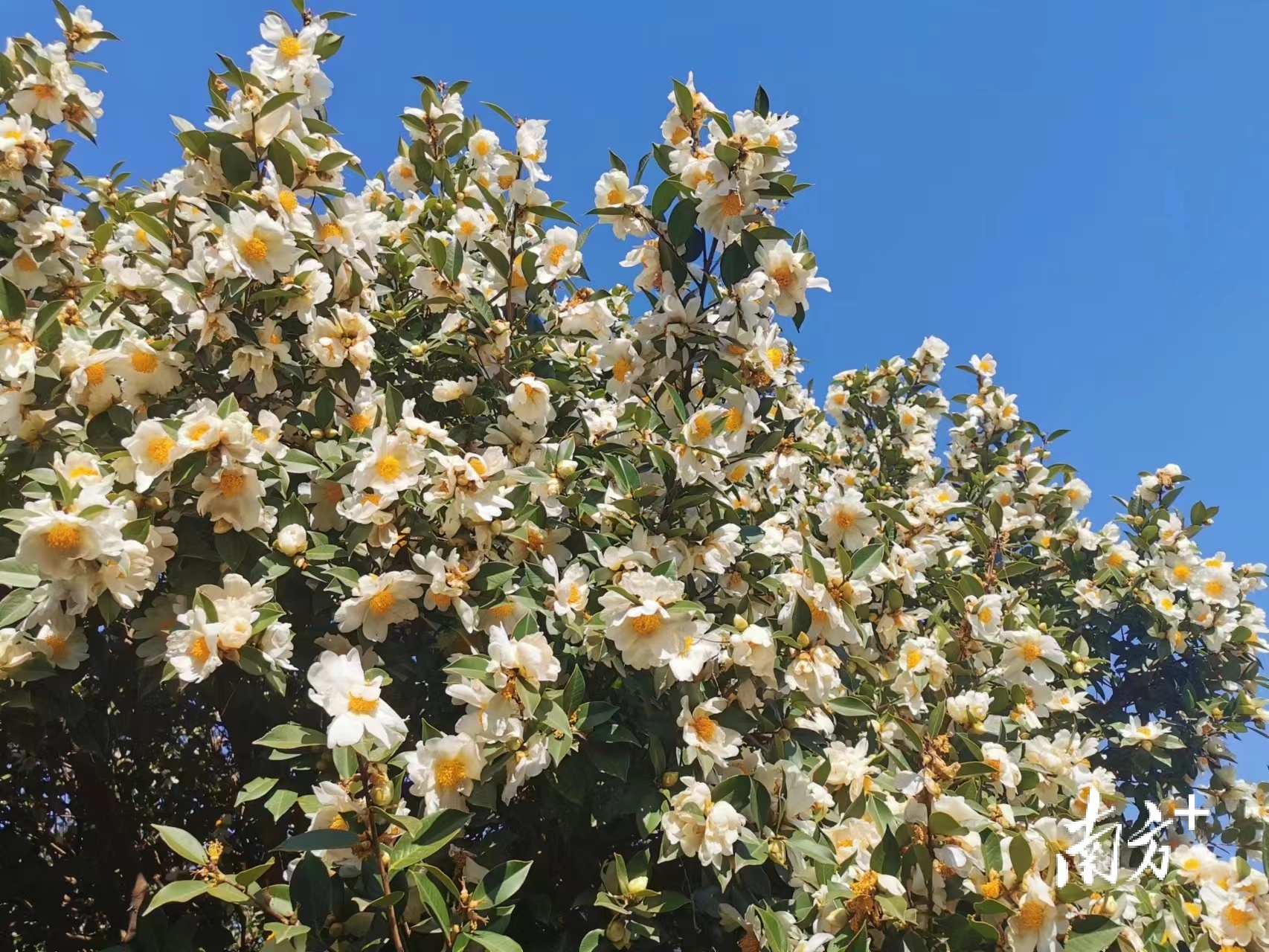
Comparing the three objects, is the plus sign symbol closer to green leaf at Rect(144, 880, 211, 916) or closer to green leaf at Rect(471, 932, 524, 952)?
green leaf at Rect(471, 932, 524, 952)

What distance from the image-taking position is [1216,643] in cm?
408

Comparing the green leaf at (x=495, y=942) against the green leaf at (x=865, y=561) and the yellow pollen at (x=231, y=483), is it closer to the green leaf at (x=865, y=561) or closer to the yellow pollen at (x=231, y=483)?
the yellow pollen at (x=231, y=483)

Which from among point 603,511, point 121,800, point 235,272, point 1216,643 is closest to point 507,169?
point 235,272

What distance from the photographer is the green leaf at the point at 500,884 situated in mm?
1617

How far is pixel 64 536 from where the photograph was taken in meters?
1.64

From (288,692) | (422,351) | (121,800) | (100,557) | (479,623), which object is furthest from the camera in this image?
(121,800)

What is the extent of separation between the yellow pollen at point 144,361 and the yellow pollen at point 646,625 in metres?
1.31

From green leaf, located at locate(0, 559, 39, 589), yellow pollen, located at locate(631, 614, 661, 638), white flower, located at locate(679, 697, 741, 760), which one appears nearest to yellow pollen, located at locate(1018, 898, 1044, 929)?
white flower, located at locate(679, 697, 741, 760)

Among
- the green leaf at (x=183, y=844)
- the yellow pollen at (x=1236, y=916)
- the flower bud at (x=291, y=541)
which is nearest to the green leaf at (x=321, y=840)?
the green leaf at (x=183, y=844)

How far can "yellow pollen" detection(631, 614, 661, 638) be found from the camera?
70.4 inches

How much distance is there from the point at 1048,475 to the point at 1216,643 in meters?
1.14

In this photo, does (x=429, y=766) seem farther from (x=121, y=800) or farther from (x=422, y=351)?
(x=121, y=800)

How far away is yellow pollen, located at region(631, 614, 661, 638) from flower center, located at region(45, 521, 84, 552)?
42.7 inches

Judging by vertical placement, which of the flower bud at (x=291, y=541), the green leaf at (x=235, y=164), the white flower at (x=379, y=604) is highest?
the green leaf at (x=235, y=164)
